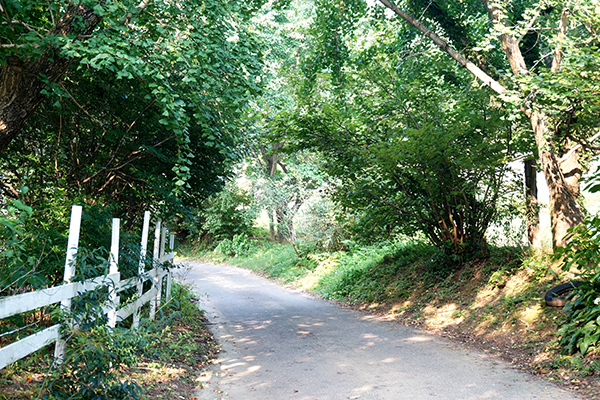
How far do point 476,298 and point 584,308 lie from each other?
3348 millimetres

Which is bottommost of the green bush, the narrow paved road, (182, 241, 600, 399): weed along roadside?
the narrow paved road

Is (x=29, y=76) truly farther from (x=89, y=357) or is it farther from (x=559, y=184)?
(x=559, y=184)

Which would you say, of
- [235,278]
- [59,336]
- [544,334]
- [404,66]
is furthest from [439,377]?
[235,278]

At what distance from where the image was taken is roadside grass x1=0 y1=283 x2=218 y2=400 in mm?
3971

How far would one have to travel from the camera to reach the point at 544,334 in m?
7.38

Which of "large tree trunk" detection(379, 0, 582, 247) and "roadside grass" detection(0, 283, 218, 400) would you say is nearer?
"roadside grass" detection(0, 283, 218, 400)

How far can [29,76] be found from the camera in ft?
19.0

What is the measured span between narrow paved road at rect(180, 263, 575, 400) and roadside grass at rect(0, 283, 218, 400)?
28cm

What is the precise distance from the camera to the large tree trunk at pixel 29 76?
566 centimetres

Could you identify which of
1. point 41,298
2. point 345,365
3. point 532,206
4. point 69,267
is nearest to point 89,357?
point 41,298

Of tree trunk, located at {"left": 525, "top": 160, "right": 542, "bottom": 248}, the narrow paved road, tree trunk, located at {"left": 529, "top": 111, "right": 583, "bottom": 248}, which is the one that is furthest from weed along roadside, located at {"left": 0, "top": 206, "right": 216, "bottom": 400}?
tree trunk, located at {"left": 525, "top": 160, "right": 542, "bottom": 248}

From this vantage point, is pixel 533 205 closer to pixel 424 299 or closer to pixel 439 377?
pixel 424 299

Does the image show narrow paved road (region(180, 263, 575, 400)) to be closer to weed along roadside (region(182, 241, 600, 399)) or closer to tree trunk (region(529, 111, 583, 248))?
weed along roadside (region(182, 241, 600, 399))

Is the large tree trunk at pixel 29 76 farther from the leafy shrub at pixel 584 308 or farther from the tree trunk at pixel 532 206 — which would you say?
the tree trunk at pixel 532 206
